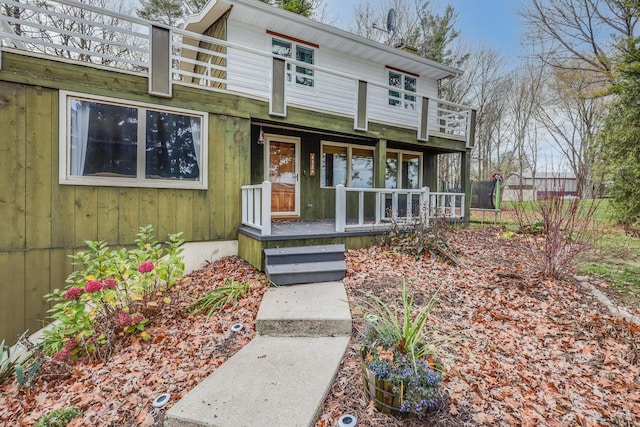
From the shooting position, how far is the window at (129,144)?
4.39m

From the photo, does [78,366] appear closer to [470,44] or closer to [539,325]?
[539,325]

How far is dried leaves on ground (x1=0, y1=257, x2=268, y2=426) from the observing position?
235 centimetres

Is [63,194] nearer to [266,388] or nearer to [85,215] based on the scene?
[85,215]

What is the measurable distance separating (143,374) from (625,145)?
1265 centimetres

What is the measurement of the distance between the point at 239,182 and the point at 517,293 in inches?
188

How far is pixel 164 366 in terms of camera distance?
277 centimetres

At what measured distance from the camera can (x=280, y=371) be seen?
2.46m

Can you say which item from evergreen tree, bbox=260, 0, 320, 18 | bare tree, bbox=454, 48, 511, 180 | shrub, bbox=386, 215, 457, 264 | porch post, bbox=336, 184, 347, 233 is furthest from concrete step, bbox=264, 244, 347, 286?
bare tree, bbox=454, 48, 511, 180

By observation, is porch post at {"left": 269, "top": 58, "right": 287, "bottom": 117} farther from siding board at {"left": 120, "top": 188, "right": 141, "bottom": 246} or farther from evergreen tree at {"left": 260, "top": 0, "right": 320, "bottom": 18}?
evergreen tree at {"left": 260, "top": 0, "right": 320, "bottom": 18}

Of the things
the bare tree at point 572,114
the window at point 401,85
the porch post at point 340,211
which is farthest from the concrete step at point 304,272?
the bare tree at point 572,114

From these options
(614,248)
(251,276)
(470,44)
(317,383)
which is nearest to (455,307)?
(317,383)

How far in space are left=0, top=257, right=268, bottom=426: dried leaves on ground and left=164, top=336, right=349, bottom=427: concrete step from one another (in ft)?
0.86

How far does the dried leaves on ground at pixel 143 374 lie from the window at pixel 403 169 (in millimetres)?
7050

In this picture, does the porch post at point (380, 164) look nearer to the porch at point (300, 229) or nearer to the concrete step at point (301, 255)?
the porch at point (300, 229)
